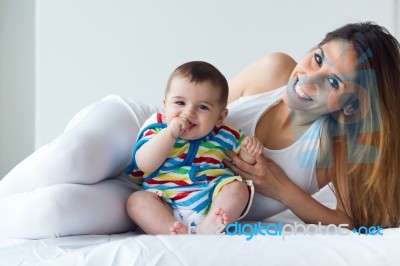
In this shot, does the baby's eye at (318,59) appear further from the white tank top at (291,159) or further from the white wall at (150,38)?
the white wall at (150,38)

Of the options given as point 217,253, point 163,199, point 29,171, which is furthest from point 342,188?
point 29,171

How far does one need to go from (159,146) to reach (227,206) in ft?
0.60

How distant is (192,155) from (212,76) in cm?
17

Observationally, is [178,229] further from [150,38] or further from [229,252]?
[150,38]

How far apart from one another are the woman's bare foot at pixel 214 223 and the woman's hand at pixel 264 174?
0.64 feet

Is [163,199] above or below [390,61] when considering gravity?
below

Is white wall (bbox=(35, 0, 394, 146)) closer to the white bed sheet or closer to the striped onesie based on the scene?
the striped onesie

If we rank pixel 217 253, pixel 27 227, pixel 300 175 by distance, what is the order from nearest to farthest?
pixel 217 253 → pixel 27 227 → pixel 300 175

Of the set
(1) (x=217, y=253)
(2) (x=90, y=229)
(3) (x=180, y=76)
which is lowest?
(2) (x=90, y=229)

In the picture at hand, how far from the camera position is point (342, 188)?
56.8 inches

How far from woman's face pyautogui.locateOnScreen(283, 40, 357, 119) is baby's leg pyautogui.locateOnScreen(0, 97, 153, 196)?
41 centimetres

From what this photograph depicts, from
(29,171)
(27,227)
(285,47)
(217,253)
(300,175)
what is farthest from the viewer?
(285,47)

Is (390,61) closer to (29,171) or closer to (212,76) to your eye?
(212,76)

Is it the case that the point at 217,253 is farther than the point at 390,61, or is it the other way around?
the point at 390,61
